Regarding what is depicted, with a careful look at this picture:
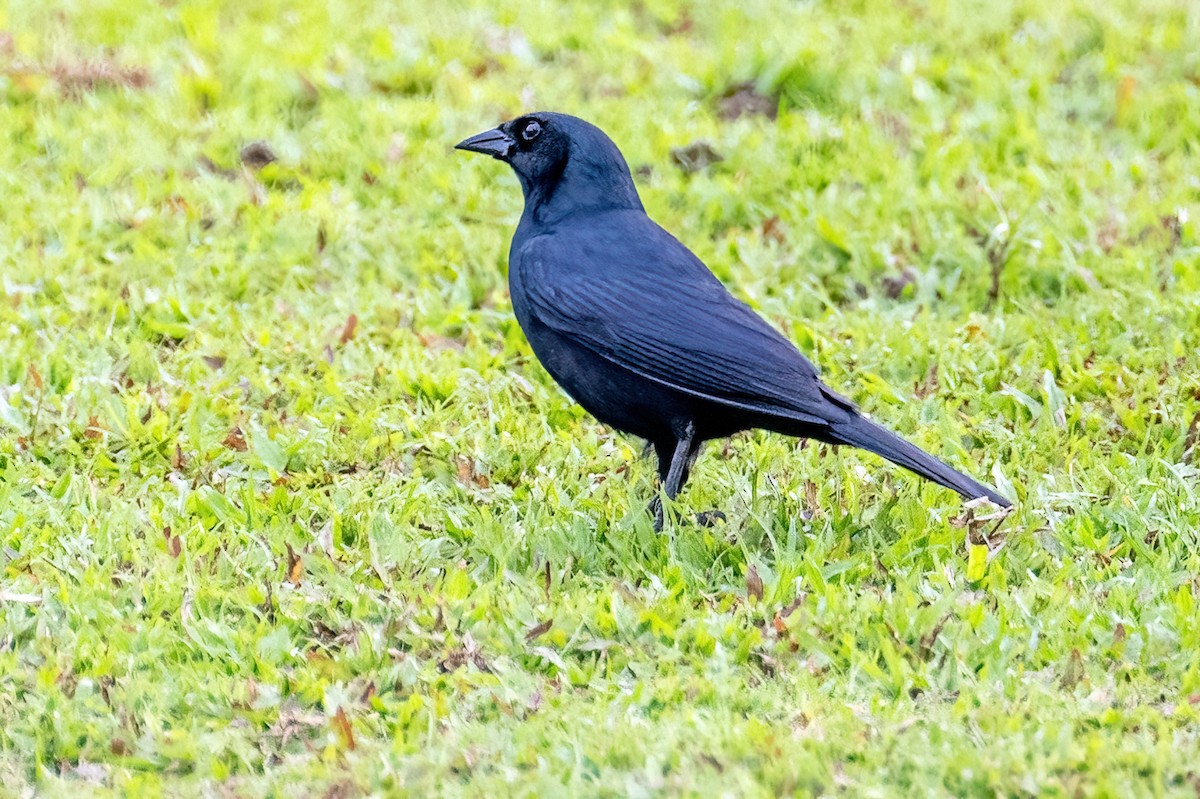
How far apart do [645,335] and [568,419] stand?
1087 mm

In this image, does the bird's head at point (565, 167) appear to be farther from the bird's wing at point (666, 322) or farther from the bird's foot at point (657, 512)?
the bird's foot at point (657, 512)

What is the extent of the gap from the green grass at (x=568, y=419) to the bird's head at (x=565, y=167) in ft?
2.70

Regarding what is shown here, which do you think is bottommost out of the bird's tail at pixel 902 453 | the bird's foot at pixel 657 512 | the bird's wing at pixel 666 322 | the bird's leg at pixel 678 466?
the bird's foot at pixel 657 512

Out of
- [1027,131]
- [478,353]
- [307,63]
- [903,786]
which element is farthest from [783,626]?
[307,63]

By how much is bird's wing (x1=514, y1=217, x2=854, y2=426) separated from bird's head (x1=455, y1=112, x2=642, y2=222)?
0.17 metres

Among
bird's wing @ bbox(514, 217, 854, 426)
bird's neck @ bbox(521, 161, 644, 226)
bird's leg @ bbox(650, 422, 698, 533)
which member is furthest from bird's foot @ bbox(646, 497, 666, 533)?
bird's neck @ bbox(521, 161, 644, 226)

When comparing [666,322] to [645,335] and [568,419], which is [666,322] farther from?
[568,419]

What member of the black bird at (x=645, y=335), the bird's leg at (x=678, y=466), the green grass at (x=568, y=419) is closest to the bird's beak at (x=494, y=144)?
the black bird at (x=645, y=335)

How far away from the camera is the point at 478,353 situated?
20.7 ft

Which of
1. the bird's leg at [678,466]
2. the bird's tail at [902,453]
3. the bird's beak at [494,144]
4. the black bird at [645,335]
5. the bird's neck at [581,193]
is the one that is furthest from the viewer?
the bird's beak at [494,144]

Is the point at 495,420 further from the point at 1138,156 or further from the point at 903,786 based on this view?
the point at 1138,156

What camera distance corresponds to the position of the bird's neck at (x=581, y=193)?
17.7ft

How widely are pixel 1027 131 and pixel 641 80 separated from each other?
197 cm

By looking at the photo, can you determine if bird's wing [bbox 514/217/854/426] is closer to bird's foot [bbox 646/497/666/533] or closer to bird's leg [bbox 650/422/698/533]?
bird's leg [bbox 650/422/698/533]
